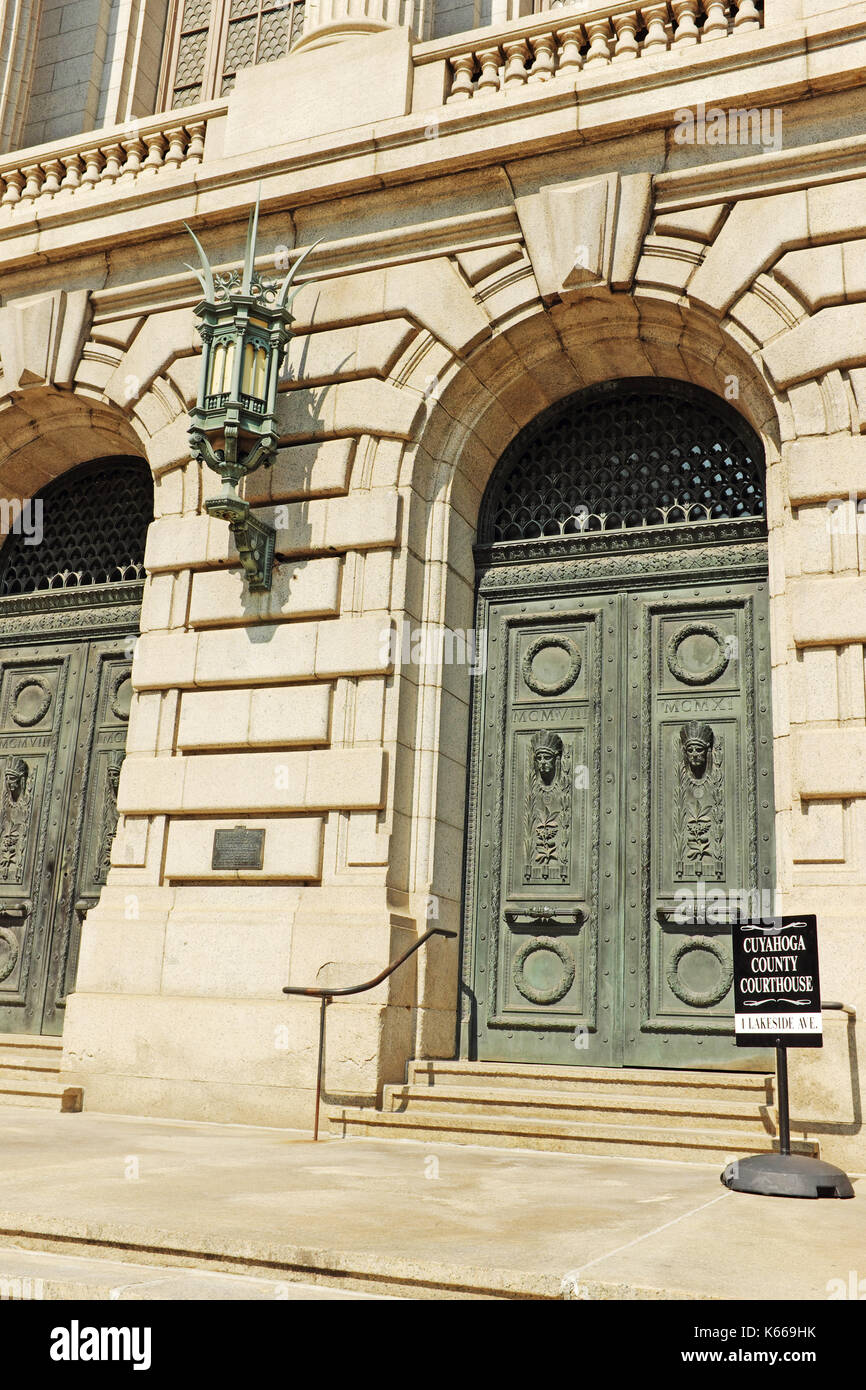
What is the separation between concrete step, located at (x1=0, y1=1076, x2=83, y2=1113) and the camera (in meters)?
10.1

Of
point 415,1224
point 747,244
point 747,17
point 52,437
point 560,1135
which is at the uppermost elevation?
point 747,17

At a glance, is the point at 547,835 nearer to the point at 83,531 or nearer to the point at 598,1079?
the point at 598,1079

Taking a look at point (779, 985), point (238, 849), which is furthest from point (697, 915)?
point (238, 849)

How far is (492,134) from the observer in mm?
10992

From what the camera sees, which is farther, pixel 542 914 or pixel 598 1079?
pixel 542 914

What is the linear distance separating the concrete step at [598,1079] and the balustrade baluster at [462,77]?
855 centimetres

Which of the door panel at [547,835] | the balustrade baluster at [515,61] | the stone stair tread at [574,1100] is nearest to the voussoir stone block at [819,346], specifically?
the door panel at [547,835]

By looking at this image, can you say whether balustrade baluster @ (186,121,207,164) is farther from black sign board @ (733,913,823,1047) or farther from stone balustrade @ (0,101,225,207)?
black sign board @ (733,913,823,1047)

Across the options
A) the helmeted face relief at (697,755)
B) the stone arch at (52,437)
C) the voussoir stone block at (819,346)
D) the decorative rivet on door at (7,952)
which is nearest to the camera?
the voussoir stone block at (819,346)

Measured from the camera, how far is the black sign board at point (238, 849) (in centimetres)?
1032

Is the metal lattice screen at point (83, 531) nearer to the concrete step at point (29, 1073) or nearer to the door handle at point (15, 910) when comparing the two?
the door handle at point (15, 910)

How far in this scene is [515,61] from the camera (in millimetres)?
11367

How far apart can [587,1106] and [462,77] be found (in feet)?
29.8

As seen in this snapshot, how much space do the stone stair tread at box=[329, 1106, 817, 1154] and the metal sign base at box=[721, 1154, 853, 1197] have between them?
1.03 m
